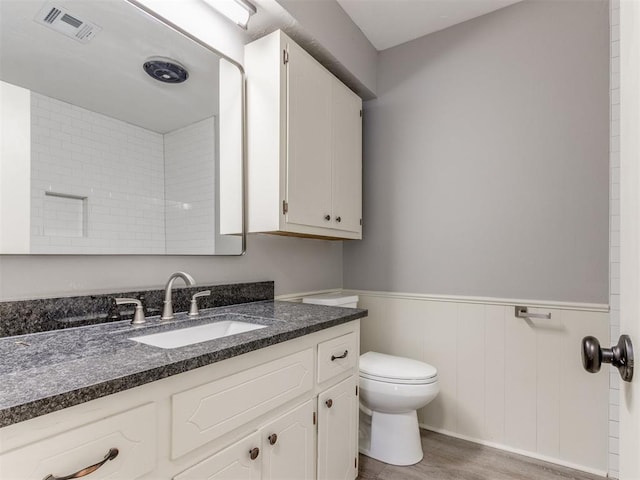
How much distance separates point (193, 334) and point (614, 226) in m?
1.96

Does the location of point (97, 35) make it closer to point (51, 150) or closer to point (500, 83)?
point (51, 150)

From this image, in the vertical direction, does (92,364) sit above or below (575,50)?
below

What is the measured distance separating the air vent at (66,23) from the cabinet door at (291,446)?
1435 millimetres

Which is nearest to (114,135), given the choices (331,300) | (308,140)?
(308,140)

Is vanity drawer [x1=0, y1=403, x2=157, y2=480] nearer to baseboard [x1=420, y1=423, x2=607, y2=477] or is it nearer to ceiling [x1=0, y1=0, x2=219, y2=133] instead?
ceiling [x1=0, y1=0, x2=219, y2=133]

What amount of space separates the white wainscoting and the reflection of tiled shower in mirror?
143 centimetres

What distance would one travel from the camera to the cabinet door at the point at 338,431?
1.34m

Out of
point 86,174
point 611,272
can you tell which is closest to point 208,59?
point 86,174

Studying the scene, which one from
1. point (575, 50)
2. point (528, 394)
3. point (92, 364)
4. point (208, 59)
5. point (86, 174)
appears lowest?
point (528, 394)

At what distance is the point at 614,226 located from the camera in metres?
1.69

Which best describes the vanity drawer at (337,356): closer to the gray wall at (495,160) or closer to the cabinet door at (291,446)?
the cabinet door at (291,446)

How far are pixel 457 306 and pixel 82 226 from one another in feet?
6.32

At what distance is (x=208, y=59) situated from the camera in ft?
5.30

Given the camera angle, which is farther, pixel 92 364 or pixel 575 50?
pixel 575 50
